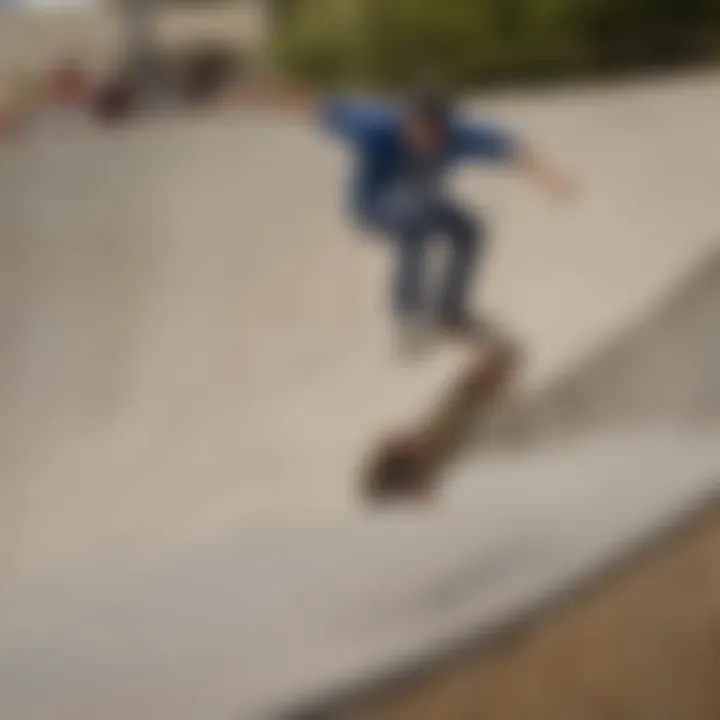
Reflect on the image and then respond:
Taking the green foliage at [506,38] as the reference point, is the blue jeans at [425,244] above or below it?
below

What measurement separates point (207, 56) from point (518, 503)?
0.25m

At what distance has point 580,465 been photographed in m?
0.54

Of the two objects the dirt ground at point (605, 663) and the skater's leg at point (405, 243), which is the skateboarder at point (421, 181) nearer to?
the skater's leg at point (405, 243)

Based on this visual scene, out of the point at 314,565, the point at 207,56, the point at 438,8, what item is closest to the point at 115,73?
the point at 207,56

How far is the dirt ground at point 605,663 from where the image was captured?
481mm

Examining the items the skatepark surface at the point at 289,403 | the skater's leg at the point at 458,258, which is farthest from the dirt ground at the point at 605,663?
the skater's leg at the point at 458,258

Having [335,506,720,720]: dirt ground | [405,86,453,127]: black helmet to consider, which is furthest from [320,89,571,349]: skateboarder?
[335,506,720,720]: dirt ground

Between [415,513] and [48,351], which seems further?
[48,351]

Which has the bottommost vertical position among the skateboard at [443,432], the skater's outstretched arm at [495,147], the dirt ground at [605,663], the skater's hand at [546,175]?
the dirt ground at [605,663]

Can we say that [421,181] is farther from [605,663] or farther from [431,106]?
[605,663]

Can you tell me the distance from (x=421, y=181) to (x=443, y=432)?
0.11m

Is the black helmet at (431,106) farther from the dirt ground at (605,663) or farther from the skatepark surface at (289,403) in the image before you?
the dirt ground at (605,663)

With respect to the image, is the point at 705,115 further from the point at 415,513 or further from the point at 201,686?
the point at 201,686

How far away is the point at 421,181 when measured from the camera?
0.58 m
